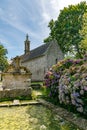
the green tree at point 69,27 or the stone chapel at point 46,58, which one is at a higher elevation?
the green tree at point 69,27

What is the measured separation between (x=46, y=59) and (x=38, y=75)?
15.0 feet

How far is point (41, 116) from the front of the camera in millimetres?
8914

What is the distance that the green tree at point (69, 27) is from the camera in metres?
41.9

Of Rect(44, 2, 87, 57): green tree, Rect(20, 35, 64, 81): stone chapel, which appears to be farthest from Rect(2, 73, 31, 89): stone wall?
Rect(44, 2, 87, 57): green tree

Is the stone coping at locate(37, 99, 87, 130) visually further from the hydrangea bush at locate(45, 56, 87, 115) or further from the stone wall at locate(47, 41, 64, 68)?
the stone wall at locate(47, 41, 64, 68)

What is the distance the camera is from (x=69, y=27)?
42.0 meters

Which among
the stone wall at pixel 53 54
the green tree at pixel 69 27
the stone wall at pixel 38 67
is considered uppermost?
the green tree at pixel 69 27

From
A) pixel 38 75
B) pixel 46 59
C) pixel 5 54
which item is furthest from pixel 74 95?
pixel 5 54

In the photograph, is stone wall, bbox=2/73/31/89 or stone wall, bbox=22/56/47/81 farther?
stone wall, bbox=22/56/47/81

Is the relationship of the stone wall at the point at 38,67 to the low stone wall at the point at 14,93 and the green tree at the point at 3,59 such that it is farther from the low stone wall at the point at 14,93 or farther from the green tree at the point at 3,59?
the low stone wall at the point at 14,93

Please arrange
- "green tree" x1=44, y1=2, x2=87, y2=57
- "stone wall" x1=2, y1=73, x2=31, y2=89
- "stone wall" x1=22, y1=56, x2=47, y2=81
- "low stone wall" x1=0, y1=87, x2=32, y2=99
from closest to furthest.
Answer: "low stone wall" x1=0, y1=87, x2=32, y2=99
"stone wall" x1=2, y1=73, x2=31, y2=89
"stone wall" x1=22, y1=56, x2=47, y2=81
"green tree" x1=44, y1=2, x2=87, y2=57

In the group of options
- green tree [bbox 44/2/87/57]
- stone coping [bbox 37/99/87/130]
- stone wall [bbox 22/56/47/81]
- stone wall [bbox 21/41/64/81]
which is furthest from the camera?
green tree [bbox 44/2/87/57]

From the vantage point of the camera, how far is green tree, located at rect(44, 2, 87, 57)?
138 ft

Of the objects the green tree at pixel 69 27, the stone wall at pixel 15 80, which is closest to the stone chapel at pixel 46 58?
the green tree at pixel 69 27
